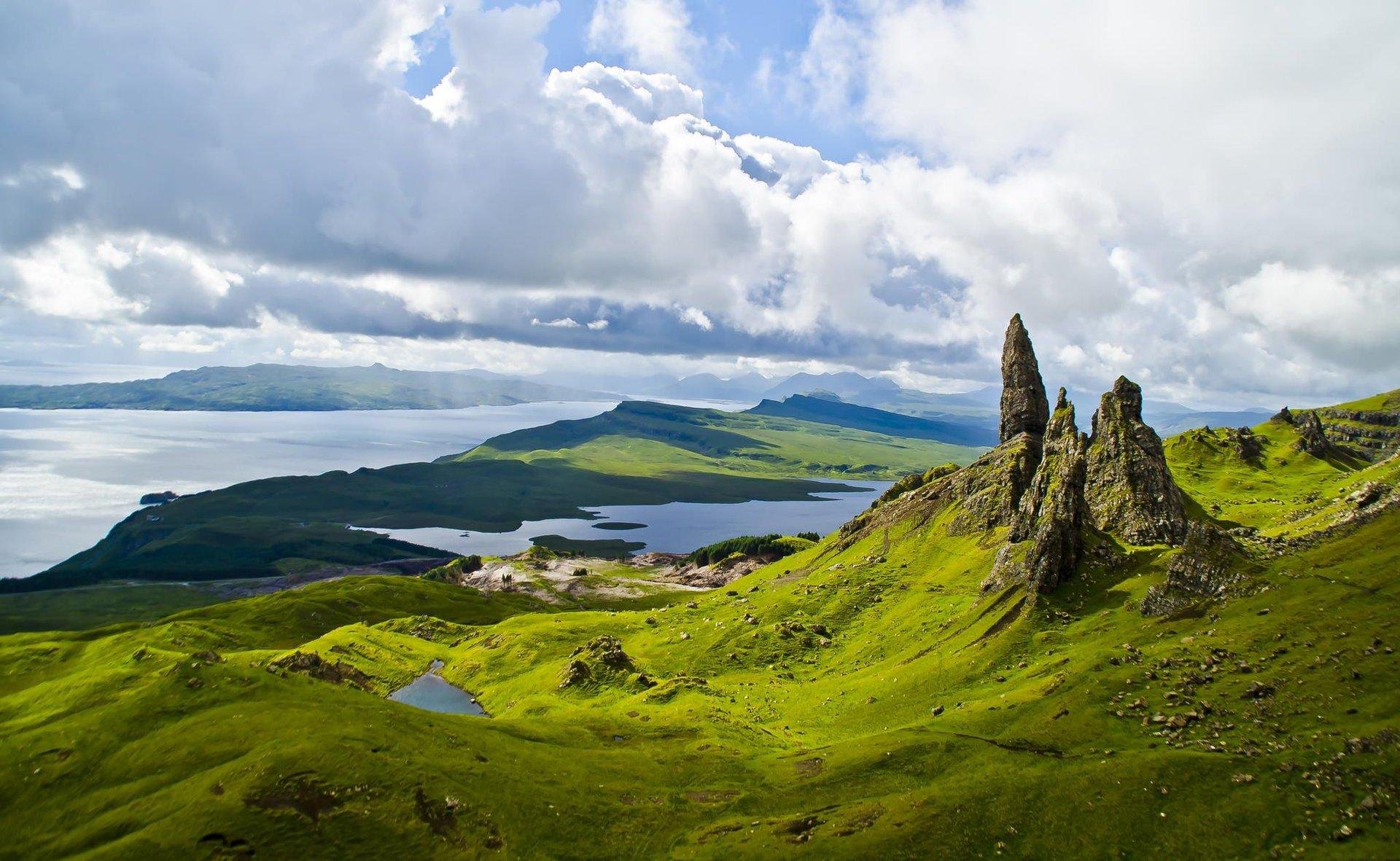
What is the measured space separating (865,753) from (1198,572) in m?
37.9

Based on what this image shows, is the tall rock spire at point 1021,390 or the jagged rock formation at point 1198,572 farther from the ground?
Answer: the tall rock spire at point 1021,390

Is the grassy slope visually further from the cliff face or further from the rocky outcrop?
the cliff face

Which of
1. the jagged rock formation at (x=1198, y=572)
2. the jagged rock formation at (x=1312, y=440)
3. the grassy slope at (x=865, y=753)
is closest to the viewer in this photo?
the grassy slope at (x=865, y=753)

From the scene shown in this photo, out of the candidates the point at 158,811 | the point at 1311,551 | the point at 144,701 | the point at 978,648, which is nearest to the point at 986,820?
the point at 978,648

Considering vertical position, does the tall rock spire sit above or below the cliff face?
above

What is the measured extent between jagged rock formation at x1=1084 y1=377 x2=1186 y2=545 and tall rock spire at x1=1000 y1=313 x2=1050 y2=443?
41.7 metres

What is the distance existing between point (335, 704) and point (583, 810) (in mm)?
31275

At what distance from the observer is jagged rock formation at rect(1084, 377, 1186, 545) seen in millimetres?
101562

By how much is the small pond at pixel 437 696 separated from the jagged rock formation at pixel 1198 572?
331 feet

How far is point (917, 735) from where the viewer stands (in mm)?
62094

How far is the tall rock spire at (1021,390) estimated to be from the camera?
168 m

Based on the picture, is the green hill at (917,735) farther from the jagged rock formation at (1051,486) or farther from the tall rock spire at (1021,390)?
the tall rock spire at (1021,390)

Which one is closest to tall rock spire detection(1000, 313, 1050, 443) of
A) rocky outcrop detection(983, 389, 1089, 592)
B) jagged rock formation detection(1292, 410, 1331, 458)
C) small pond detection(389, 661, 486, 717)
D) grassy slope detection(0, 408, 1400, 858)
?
rocky outcrop detection(983, 389, 1089, 592)

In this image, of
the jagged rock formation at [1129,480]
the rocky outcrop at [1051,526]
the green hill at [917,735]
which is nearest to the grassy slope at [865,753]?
the green hill at [917,735]
